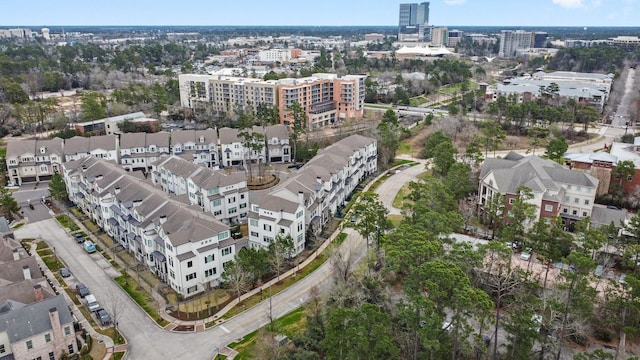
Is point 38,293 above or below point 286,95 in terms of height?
below

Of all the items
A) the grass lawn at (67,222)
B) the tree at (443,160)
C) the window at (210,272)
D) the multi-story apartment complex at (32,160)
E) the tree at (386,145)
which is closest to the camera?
the window at (210,272)

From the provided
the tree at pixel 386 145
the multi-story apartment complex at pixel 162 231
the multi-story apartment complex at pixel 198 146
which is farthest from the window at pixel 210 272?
the tree at pixel 386 145

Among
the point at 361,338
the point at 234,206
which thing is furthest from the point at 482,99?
the point at 361,338

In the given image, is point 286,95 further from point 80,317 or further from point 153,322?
point 80,317

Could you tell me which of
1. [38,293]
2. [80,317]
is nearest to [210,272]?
[80,317]

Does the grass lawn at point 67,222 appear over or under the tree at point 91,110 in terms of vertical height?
under

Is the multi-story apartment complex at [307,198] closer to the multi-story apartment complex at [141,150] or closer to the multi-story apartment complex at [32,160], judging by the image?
the multi-story apartment complex at [141,150]

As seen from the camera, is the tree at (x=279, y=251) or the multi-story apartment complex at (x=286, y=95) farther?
the multi-story apartment complex at (x=286, y=95)
